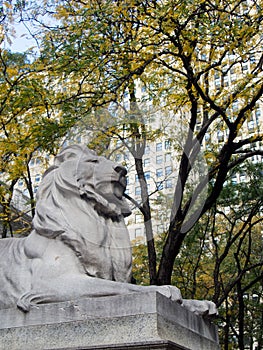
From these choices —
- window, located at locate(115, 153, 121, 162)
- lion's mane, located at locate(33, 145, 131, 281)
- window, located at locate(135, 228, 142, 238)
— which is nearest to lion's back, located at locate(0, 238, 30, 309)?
lion's mane, located at locate(33, 145, 131, 281)

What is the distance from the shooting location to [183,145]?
788 centimetres

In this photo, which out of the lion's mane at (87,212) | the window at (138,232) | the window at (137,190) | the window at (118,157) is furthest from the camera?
the window at (138,232)

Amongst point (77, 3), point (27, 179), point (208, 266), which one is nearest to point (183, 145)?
point (77, 3)

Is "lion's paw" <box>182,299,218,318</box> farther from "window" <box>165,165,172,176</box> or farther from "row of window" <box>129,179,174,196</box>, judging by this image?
"window" <box>165,165,172,176</box>

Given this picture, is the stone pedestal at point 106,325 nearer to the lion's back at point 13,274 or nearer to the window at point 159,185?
the lion's back at point 13,274

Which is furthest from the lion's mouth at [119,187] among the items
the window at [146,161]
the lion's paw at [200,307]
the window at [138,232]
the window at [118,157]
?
the window at [138,232]

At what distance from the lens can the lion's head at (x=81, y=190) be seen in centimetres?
524

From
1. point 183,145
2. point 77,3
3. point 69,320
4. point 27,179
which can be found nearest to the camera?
Result: point 69,320

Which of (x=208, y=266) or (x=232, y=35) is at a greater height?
(x=232, y=35)

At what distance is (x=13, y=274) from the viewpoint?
198 inches

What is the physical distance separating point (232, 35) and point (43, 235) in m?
6.67

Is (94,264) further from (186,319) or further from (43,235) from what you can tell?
(186,319)

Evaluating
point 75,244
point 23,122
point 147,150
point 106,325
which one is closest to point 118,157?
point 147,150

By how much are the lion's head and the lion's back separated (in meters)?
0.36
